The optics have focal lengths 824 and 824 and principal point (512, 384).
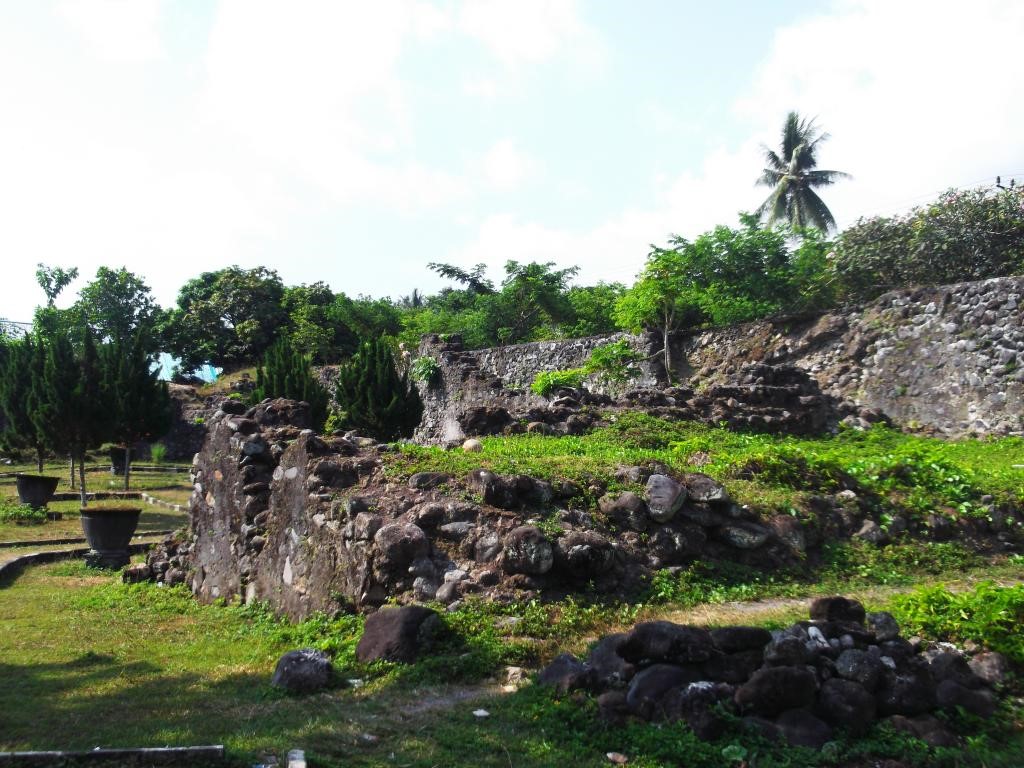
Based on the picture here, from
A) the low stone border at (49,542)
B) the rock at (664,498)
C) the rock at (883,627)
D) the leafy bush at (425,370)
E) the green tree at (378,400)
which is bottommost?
the low stone border at (49,542)

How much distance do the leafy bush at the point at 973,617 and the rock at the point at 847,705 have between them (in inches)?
43.1

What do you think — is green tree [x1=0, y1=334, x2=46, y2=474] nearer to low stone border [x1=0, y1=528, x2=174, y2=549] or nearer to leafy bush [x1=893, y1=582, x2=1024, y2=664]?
low stone border [x1=0, y1=528, x2=174, y2=549]

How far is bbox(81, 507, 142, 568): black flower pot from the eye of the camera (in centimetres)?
1155

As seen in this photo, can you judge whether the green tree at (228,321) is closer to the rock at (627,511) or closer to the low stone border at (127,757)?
the rock at (627,511)

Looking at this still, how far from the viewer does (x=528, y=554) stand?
603 cm

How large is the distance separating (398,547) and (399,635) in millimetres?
1038

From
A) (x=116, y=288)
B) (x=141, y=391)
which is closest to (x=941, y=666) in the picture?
(x=141, y=391)

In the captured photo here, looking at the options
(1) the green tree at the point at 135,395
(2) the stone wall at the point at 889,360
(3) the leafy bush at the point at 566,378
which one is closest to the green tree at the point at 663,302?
(2) the stone wall at the point at 889,360

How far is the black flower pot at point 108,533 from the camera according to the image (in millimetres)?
11555

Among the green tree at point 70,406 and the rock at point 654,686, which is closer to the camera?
the rock at point 654,686

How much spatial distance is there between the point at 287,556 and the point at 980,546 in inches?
252

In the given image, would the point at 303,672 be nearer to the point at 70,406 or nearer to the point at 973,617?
the point at 973,617

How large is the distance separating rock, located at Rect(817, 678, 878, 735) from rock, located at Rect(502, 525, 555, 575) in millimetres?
2432

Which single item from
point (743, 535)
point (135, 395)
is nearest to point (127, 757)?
point (743, 535)
